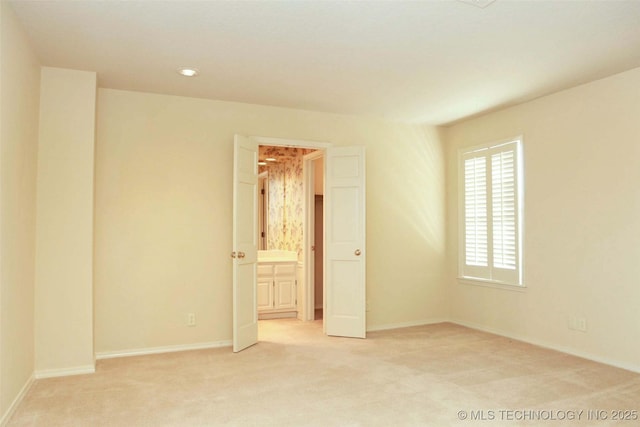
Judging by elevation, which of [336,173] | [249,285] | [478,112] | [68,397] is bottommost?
[68,397]

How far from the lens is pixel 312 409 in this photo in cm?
302

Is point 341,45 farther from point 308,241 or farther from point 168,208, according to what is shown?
point 308,241

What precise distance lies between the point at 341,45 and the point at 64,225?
2792 mm

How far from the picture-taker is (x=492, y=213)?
5.31 metres

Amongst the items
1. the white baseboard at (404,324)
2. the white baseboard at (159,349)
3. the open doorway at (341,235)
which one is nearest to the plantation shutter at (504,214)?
the white baseboard at (404,324)

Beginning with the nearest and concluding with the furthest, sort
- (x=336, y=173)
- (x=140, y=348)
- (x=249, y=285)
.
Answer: (x=140, y=348) < (x=249, y=285) < (x=336, y=173)

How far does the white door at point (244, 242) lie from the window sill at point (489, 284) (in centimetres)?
277

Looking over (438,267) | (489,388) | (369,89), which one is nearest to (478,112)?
(369,89)

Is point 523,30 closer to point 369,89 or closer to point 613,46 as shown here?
point 613,46

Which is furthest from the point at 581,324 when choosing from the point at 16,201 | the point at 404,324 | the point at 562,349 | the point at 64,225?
the point at 16,201

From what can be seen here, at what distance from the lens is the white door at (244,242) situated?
14.8 feet

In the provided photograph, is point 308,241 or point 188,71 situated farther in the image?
point 308,241

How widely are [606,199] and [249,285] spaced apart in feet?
11.9

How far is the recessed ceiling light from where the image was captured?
12.8 feet
